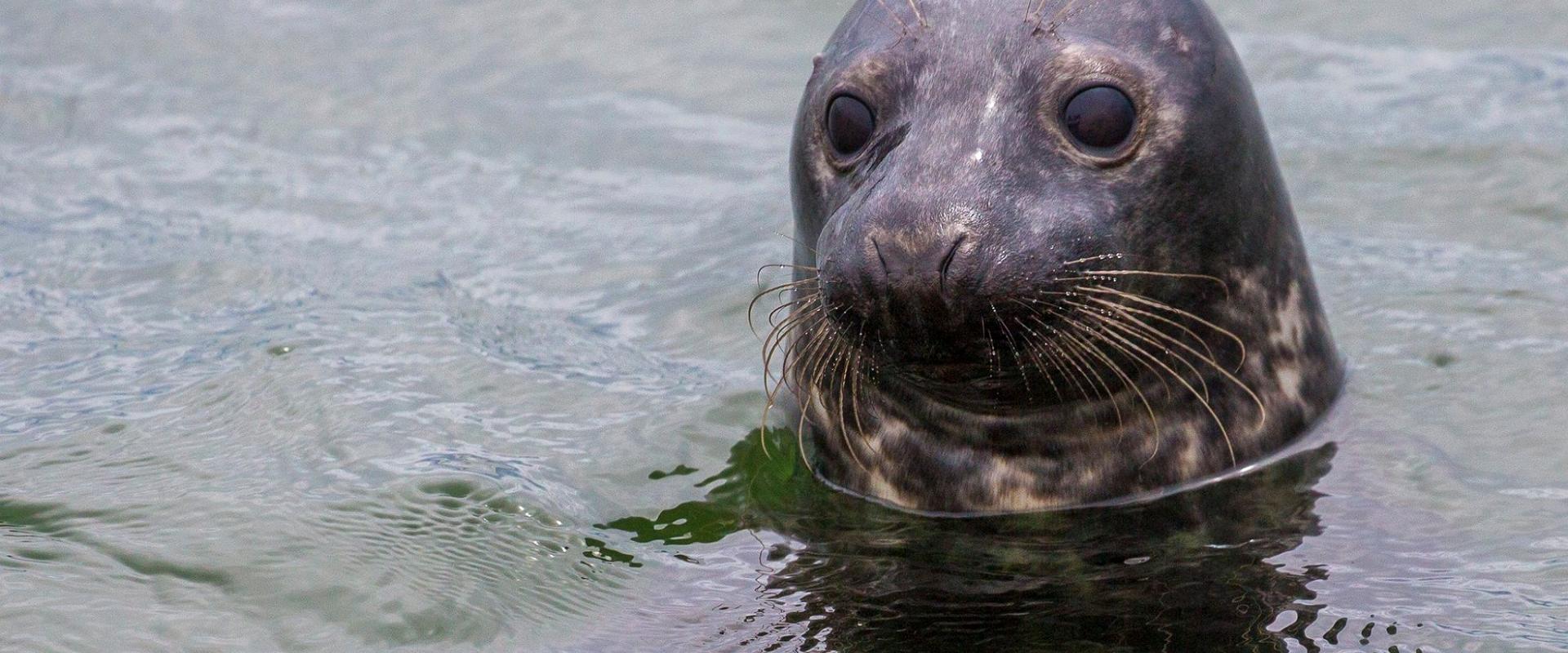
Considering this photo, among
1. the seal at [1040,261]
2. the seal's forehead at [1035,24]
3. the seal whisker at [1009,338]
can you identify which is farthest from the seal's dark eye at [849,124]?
the seal whisker at [1009,338]

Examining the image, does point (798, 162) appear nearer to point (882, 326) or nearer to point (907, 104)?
point (907, 104)

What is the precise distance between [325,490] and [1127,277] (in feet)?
7.41

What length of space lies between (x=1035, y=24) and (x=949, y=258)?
2.68 feet

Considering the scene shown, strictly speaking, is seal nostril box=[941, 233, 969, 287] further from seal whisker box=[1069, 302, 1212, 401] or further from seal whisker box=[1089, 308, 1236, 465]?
seal whisker box=[1089, 308, 1236, 465]

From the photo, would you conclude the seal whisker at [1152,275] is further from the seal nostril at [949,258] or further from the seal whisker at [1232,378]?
the seal nostril at [949,258]

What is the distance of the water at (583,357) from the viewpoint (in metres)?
4.79

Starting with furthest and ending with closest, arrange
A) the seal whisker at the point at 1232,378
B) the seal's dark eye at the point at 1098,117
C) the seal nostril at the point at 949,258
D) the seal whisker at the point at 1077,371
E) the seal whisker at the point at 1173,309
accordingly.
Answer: the seal whisker at the point at 1232,378, the seal's dark eye at the point at 1098,117, the seal whisker at the point at 1173,309, the seal whisker at the point at 1077,371, the seal nostril at the point at 949,258

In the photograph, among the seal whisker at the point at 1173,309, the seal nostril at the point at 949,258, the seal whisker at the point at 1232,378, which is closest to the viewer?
Answer: the seal nostril at the point at 949,258

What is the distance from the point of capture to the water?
479 cm

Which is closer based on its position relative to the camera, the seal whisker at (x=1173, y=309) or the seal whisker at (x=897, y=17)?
the seal whisker at (x=1173, y=309)

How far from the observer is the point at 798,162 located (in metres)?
5.33

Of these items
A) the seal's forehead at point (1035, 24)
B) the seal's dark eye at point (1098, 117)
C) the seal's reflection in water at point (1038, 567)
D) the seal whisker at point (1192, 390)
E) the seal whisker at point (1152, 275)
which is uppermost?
the seal's forehead at point (1035, 24)

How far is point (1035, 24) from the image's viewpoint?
16.5 feet

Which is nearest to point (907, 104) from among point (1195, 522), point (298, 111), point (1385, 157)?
point (1195, 522)
